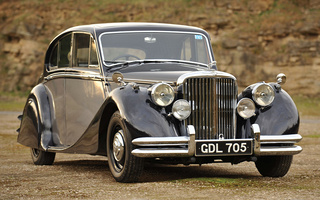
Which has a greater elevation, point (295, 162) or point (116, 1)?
point (116, 1)

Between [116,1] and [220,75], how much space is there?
30567mm

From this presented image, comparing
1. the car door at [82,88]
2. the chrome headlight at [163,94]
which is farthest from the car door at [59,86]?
the chrome headlight at [163,94]

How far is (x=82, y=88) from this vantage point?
750 centimetres

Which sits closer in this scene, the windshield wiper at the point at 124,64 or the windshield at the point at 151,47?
the windshield wiper at the point at 124,64

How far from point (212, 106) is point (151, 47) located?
5.26 ft

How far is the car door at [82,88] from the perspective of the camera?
283 inches

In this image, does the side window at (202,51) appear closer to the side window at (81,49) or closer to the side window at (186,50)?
the side window at (186,50)

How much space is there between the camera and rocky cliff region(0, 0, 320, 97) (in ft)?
104

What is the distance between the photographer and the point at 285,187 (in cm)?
582

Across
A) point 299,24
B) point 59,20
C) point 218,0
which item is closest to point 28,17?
point 59,20

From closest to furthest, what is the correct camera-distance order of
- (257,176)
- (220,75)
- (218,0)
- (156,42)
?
(220,75) < (257,176) < (156,42) < (218,0)

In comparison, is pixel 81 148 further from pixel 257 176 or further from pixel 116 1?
pixel 116 1

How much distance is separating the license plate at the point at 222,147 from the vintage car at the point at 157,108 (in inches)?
0.4

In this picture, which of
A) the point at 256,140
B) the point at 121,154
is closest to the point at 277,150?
the point at 256,140
